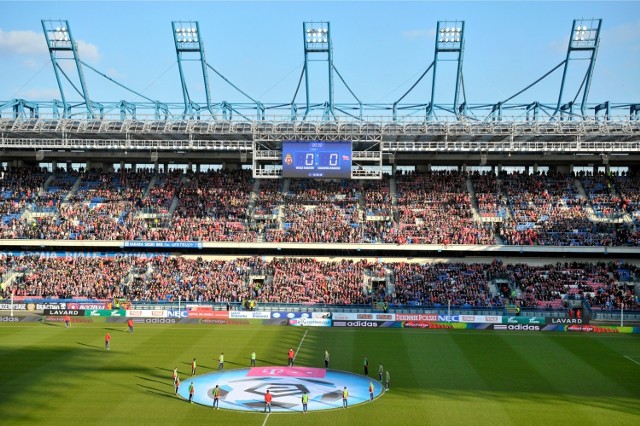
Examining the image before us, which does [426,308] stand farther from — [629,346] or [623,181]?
[623,181]

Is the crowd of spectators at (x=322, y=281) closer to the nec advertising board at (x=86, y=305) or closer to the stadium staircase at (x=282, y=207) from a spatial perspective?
the nec advertising board at (x=86, y=305)

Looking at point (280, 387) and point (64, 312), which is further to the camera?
point (64, 312)

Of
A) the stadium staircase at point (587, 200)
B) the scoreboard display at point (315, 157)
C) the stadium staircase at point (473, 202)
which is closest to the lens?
the scoreboard display at point (315, 157)

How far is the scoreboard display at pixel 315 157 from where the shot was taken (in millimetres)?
62906

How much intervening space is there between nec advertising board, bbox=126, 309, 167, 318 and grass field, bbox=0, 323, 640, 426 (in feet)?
6.56

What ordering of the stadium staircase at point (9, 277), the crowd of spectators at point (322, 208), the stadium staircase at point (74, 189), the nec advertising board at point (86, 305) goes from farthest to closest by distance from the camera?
the stadium staircase at point (74, 189), the crowd of spectators at point (322, 208), the stadium staircase at point (9, 277), the nec advertising board at point (86, 305)

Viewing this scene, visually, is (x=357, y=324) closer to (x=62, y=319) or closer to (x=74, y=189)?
(x=62, y=319)

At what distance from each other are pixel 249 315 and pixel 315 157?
46.8 ft

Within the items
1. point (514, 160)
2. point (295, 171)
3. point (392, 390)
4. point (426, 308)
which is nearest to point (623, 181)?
point (514, 160)

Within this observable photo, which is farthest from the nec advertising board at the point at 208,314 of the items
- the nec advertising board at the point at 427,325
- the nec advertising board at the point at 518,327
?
the nec advertising board at the point at 518,327

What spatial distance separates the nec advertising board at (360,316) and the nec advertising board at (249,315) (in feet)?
16.1

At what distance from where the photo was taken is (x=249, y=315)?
2228 inches

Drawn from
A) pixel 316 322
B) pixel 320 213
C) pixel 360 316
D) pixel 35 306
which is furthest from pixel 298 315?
pixel 35 306

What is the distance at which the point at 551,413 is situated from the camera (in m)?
32.1
